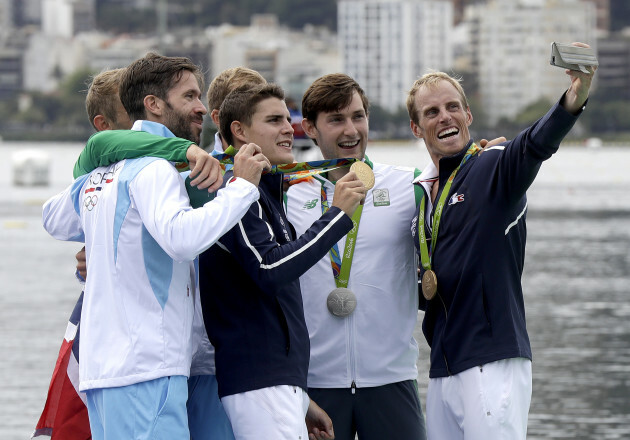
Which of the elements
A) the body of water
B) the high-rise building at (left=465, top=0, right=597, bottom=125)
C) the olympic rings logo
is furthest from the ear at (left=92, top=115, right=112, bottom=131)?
the high-rise building at (left=465, top=0, right=597, bottom=125)

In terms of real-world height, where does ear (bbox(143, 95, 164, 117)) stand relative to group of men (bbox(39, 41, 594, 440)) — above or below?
above

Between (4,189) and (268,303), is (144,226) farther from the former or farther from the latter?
(4,189)

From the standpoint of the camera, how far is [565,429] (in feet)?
25.6

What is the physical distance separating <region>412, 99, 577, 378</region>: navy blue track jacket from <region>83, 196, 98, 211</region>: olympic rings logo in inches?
45.8

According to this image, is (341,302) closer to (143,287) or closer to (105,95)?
(143,287)

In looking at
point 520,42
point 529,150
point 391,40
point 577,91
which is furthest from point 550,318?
point 391,40

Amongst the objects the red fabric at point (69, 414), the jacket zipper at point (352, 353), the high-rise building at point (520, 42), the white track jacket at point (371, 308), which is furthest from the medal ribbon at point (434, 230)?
the high-rise building at point (520, 42)

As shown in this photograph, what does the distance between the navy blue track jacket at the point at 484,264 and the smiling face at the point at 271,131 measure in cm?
59

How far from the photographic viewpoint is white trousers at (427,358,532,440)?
4242mm

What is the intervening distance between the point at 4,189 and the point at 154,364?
3738 cm

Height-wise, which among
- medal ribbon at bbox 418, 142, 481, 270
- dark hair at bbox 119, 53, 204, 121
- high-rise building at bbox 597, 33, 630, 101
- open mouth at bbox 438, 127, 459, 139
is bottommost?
high-rise building at bbox 597, 33, 630, 101

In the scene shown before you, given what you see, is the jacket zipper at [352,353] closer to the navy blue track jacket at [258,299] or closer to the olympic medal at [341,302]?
the olympic medal at [341,302]

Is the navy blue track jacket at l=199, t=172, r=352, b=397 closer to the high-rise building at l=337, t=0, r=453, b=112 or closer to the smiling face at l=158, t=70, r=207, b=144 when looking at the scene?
the smiling face at l=158, t=70, r=207, b=144

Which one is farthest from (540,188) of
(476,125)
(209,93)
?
(476,125)
